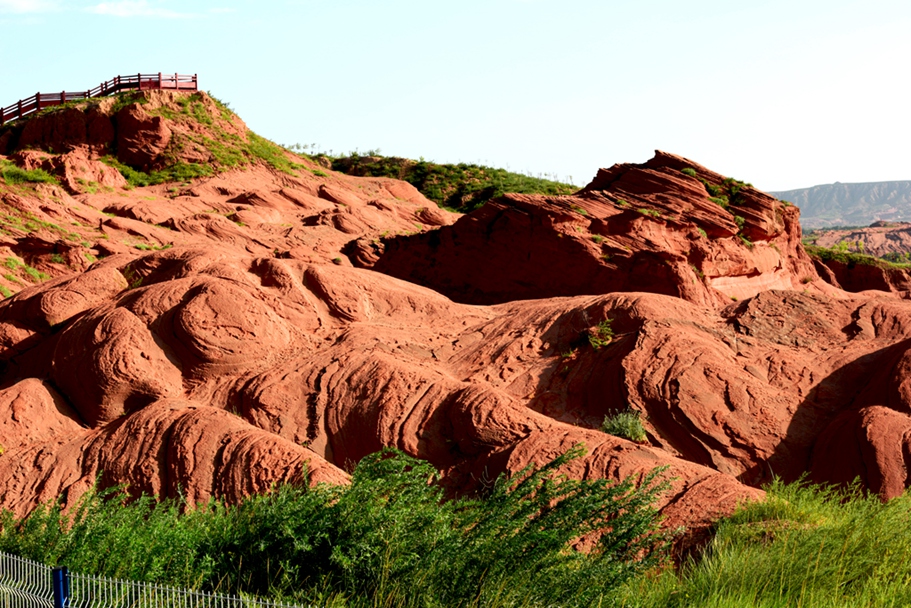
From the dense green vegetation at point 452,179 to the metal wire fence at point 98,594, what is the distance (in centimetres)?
3415

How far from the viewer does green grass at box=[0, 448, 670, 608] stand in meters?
6.94

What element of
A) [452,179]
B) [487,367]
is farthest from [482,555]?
[452,179]

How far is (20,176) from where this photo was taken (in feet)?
98.6

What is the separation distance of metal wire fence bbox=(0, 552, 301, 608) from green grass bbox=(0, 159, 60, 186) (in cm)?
2533

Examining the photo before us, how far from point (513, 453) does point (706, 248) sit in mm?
9744

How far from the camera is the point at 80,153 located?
35.3 m

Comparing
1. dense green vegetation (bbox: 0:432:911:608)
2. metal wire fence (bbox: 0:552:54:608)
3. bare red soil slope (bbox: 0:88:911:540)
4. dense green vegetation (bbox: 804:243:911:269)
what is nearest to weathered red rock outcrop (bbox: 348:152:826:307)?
bare red soil slope (bbox: 0:88:911:540)

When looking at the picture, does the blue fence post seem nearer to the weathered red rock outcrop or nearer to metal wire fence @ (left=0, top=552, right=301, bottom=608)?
metal wire fence @ (left=0, top=552, right=301, bottom=608)

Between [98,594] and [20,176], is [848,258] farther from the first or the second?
[20,176]

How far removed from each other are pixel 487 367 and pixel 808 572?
24.9ft

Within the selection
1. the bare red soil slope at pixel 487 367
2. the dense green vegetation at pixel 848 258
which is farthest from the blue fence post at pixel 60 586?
the dense green vegetation at pixel 848 258

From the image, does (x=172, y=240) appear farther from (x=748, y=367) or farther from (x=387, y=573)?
(x=387, y=573)

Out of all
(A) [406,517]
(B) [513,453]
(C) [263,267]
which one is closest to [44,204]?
(C) [263,267]

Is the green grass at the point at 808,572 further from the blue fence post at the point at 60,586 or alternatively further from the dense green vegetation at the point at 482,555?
the blue fence post at the point at 60,586
